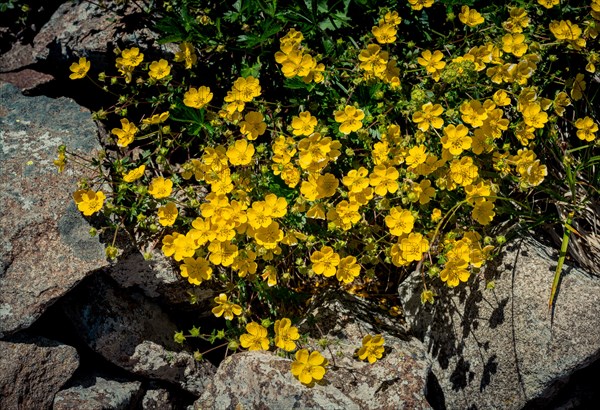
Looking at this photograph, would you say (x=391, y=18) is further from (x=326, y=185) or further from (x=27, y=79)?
(x=27, y=79)

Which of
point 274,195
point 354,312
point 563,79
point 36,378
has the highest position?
point 563,79

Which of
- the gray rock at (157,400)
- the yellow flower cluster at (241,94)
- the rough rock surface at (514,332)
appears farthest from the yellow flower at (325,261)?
the gray rock at (157,400)

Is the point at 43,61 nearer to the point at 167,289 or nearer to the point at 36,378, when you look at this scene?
the point at 167,289

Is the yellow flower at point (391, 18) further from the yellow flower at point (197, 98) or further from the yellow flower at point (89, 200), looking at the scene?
the yellow flower at point (89, 200)

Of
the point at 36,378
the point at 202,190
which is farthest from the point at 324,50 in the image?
the point at 36,378

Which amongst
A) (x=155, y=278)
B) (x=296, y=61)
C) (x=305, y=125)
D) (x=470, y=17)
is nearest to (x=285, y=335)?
(x=155, y=278)

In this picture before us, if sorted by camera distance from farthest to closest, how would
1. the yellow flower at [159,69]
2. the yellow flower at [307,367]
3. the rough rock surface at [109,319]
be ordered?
the yellow flower at [159,69]
the rough rock surface at [109,319]
the yellow flower at [307,367]

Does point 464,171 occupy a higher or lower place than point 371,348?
higher
